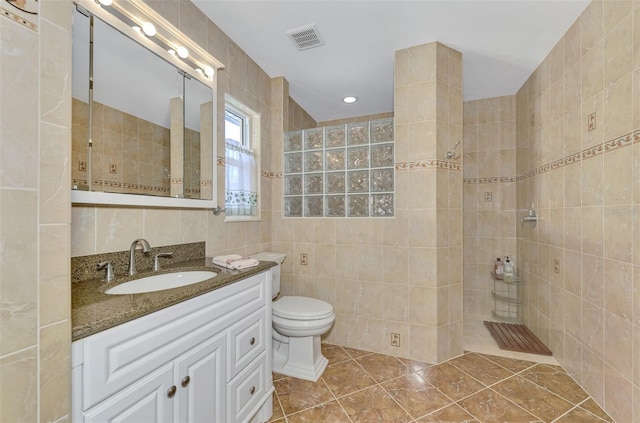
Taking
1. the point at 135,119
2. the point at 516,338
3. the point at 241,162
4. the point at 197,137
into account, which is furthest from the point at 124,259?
the point at 516,338

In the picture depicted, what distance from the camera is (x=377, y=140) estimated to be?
224 cm

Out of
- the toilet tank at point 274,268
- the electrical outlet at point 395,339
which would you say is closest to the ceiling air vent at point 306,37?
Answer: the toilet tank at point 274,268

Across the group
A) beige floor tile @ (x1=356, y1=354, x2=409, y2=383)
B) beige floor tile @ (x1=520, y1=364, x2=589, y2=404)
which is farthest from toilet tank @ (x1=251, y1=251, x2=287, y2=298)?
beige floor tile @ (x1=520, y1=364, x2=589, y2=404)

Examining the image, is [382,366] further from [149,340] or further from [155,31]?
[155,31]

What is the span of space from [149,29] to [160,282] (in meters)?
1.29

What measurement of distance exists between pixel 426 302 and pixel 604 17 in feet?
6.65

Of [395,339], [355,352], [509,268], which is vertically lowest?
[355,352]

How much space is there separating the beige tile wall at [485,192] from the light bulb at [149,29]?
295 centimetres

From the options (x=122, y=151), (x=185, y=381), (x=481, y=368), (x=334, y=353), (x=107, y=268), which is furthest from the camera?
(x=334, y=353)

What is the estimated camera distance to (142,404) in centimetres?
85

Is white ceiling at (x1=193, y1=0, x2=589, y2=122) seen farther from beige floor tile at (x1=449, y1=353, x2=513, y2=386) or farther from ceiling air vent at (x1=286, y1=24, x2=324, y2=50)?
beige floor tile at (x1=449, y1=353, x2=513, y2=386)

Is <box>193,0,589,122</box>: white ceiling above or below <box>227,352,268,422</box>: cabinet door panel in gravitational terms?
above

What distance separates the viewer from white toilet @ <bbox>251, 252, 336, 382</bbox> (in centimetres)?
183

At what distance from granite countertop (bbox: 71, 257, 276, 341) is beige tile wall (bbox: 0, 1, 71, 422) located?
7 centimetres
